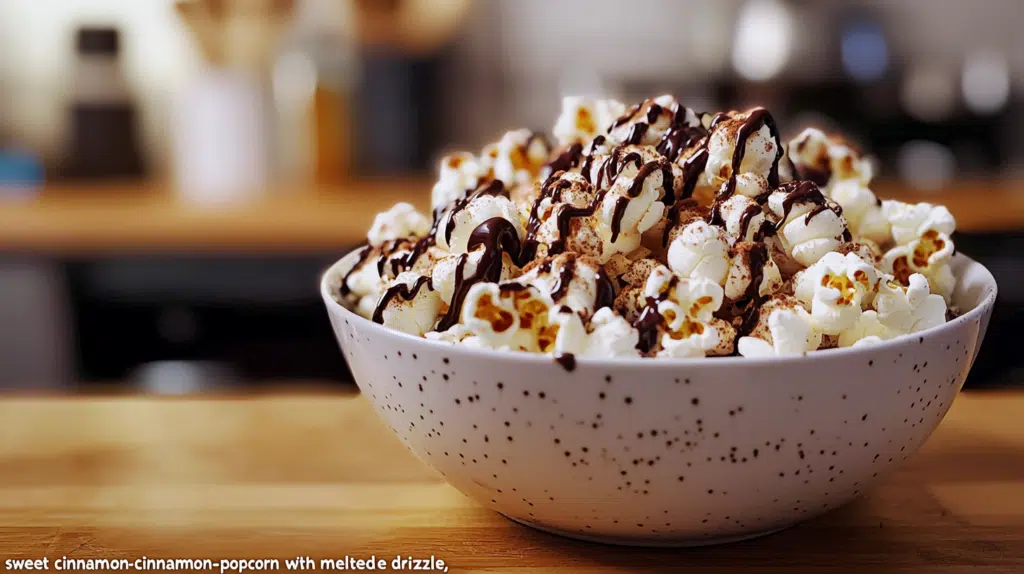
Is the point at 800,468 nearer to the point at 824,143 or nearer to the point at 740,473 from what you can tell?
the point at 740,473

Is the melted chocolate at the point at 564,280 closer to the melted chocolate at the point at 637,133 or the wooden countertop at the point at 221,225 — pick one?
the melted chocolate at the point at 637,133

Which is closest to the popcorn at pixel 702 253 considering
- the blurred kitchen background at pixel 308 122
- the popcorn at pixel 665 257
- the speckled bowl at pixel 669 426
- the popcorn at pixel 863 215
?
the popcorn at pixel 665 257

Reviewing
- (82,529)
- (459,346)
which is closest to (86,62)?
(82,529)

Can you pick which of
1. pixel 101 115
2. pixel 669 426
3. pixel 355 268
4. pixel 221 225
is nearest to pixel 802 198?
pixel 669 426

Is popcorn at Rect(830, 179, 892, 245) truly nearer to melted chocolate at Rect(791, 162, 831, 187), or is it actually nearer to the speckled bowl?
melted chocolate at Rect(791, 162, 831, 187)

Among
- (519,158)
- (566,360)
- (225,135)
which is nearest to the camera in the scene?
(566,360)

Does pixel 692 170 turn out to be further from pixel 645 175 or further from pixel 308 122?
pixel 308 122
